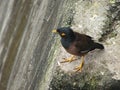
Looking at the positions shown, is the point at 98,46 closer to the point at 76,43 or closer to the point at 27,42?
the point at 76,43

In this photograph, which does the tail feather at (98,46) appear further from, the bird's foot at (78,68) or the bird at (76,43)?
the bird's foot at (78,68)

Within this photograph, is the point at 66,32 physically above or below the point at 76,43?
above

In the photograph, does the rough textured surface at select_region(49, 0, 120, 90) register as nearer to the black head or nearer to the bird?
the bird

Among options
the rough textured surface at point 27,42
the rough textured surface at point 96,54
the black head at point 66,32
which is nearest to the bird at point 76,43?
the black head at point 66,32

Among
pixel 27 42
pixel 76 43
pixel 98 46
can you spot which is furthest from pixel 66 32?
pixel 27 42

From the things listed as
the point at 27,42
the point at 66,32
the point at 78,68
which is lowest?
the point at 27,42

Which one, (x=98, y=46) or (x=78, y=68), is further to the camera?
(x=98, y=46)

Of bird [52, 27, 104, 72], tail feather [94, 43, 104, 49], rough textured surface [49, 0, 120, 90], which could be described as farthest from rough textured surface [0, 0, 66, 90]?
tail feather [94, 43, 104, 49]

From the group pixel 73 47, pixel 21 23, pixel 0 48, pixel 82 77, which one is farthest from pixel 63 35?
pixel 0 48
